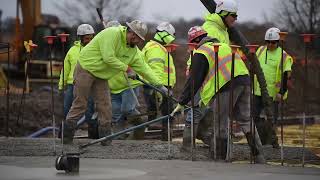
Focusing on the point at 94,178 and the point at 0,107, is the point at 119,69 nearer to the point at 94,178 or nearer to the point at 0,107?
the point at 94,178

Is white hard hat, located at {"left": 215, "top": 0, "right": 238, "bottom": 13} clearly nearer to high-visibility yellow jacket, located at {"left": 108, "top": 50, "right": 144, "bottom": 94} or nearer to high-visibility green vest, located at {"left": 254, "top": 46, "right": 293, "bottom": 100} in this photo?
high-visibility green vest, located at {"left": 254, "top": 46, "right": 293, "bottom": 100}

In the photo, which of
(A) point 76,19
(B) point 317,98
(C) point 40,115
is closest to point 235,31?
(B) point 317,98

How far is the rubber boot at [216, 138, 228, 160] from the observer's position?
9.78 metres

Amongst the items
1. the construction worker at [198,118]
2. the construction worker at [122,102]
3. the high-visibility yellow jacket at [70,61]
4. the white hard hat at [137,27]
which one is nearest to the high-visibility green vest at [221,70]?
the construction worker at [198,118]

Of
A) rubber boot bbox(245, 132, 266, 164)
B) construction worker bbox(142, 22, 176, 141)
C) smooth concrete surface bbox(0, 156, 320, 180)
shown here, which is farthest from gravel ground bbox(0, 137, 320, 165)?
construction worker bbox(142, 22, 176, 141)

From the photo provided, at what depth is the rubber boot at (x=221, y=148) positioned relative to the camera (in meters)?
9.78

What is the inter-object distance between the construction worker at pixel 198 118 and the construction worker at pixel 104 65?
0.74 meters

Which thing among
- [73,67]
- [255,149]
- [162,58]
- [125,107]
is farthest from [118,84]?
[255,149]

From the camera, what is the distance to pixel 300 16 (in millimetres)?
29422

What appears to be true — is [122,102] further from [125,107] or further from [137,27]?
[137,27]

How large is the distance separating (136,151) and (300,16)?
1991 centimetres

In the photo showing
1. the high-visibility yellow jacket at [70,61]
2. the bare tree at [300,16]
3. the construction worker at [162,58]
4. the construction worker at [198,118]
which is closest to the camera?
the construction worker at [198,118]

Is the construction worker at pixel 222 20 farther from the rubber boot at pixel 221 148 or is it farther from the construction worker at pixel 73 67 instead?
the construction worker at pixel 73 67

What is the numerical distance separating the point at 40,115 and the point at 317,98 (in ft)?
26.8
